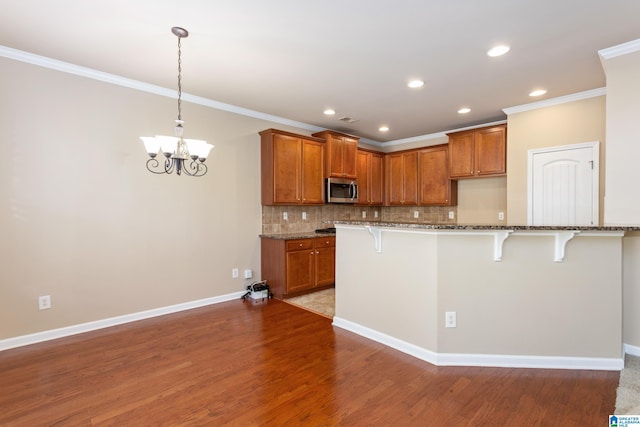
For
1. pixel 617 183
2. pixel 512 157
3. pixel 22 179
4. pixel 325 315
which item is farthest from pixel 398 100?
pixel 22 179

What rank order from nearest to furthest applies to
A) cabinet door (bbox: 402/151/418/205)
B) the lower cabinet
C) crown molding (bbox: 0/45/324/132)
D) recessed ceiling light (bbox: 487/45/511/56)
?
recessed ceiling light (bbox: 487/45/511/56) → crown molding (bbox: 0/45/324/132) → the lower cabinet → cabinet door (bbox: 402/151/418/205)

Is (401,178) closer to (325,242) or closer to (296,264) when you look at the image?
(325,242)

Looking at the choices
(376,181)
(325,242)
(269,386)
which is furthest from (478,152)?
(269,386)

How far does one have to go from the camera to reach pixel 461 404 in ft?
6.61

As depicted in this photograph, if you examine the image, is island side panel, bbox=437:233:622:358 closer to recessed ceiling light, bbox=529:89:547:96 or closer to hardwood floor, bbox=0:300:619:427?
hardwood floor, bbox=0:300:619:427

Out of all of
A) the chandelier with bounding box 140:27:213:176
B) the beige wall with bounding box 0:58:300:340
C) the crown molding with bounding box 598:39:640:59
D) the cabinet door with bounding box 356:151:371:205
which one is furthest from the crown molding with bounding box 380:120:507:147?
the chandelier with bounding box 140:27:213:176

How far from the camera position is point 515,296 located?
251 cm

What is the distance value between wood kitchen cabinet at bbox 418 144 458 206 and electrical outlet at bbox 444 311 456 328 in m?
3.22

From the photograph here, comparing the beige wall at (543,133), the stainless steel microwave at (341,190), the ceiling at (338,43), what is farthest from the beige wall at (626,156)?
the stainless steel microwave at (341,190)

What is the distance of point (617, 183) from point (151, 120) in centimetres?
478

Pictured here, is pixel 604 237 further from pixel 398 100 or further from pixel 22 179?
pixel 22 179

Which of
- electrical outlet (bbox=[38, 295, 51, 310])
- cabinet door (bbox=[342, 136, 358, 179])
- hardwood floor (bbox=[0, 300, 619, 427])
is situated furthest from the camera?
cabinet door (bbox=[342, 136, 358, 179])

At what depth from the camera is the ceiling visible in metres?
2.17

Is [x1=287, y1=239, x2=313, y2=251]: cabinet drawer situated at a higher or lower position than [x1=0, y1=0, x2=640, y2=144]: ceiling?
lower
